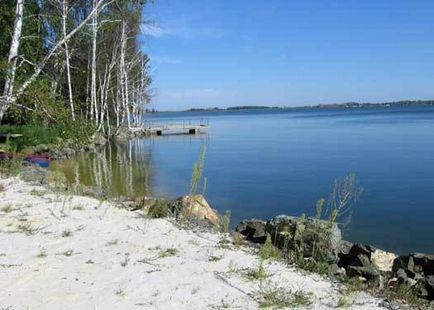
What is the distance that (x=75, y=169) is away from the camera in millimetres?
26906

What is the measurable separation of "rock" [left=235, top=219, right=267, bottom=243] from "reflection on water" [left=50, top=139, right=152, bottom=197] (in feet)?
21.0

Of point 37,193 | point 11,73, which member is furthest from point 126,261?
point 11,73

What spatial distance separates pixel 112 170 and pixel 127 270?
20.7 metres

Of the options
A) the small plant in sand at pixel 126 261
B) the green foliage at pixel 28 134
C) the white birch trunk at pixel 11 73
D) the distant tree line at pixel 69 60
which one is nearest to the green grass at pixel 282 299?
the small plant in sand at pixel 126 261

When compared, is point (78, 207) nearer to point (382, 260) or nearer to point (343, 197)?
point (343, 197)

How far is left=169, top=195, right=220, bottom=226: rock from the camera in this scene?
10.4 m

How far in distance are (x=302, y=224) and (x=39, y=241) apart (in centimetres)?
411

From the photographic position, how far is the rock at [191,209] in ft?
34.2

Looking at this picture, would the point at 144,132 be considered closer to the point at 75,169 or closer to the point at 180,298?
the point at 75,169

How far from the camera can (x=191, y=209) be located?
10656 millimetres

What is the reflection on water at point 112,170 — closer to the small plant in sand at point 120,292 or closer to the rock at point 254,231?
the rock at point 254,231

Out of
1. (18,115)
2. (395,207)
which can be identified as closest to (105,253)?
(18,115)

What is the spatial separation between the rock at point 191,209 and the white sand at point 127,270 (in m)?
0.98

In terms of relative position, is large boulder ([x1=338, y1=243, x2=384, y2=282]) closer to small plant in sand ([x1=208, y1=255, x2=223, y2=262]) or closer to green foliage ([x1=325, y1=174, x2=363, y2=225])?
green foliage ([x1=325, y1=174, x2=363, y2=225])
